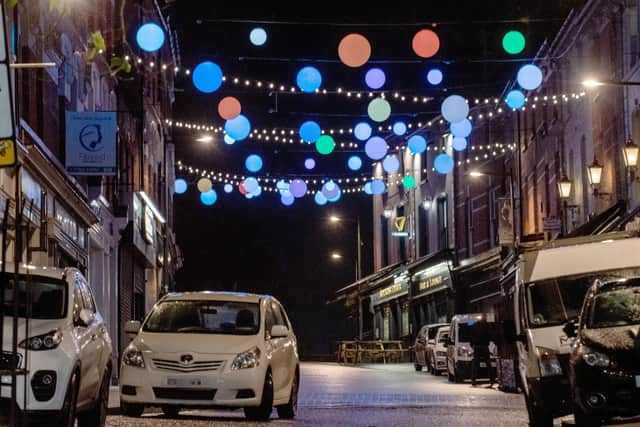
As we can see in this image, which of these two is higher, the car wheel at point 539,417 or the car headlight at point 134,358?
the car headlight at point 134,358

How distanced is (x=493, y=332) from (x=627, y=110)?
15610mm

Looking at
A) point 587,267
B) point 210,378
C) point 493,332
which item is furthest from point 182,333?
point 587,267

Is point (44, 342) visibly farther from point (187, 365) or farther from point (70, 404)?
point (187, 365)

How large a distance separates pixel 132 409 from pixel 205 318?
1.92m

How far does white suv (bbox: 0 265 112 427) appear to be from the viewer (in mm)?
12719

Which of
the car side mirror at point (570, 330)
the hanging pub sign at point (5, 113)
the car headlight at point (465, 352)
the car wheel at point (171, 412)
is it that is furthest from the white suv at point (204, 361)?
the car headlight at point (465, 352)

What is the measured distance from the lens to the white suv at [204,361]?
55.9 feet

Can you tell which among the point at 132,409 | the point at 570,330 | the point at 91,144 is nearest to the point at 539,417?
the point at 570,330

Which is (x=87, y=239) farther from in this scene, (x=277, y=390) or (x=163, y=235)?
(x=163, y=235)

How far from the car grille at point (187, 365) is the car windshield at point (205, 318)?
2.93 feet

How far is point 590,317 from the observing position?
45.5ft

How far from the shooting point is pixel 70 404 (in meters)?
13.0

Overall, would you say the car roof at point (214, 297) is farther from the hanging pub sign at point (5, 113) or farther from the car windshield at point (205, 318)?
the hanging pub sign at point (5, 113)

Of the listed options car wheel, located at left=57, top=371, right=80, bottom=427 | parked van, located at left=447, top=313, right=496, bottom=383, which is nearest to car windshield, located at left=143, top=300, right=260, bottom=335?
car wheel, located at left=57, top=371, right=80, bottom=427
